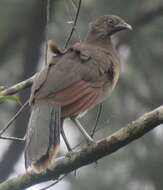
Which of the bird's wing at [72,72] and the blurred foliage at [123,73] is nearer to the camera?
the bird's wing at [72,72]

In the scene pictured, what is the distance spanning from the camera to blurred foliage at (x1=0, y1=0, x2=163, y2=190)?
770cm

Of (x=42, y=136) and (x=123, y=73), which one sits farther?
(x=123, y=73)

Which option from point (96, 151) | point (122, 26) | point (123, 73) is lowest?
point (123, 73)

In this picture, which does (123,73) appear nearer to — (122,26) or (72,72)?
(122,26)

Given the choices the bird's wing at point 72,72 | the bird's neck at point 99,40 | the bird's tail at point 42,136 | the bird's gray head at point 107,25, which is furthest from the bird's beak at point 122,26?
the bird's tail at point 42,136

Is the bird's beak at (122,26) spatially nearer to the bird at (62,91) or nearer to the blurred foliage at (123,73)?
the bird at (62,91)

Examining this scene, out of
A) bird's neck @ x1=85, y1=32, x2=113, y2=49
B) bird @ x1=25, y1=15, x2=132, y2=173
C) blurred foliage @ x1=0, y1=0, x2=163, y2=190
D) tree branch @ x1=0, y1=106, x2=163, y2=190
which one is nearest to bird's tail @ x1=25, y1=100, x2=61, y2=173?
bird @ x1=25, y1=15, x2=132, y2=173

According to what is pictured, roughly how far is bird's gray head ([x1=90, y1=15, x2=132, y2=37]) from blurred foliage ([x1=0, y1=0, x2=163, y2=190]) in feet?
5.36

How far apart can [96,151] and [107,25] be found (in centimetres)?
168

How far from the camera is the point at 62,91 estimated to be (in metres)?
4.88

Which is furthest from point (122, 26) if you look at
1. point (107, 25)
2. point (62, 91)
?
point (62, 91)

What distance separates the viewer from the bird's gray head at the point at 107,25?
584 centimetres

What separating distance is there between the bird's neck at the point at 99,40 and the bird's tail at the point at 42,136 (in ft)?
3.83

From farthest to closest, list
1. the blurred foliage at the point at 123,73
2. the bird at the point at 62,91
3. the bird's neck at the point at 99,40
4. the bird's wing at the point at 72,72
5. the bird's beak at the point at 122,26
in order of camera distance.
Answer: the blurred foliage at the point at 123,73 < the bird's neck at the point at 99,40 < the bird's beak at the point at 122,26 < the bird's wing at the point at 72,72 < the bird at the point at 62,91
